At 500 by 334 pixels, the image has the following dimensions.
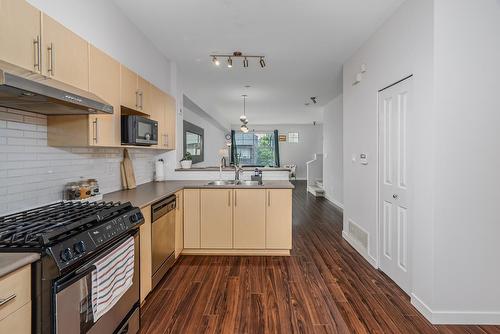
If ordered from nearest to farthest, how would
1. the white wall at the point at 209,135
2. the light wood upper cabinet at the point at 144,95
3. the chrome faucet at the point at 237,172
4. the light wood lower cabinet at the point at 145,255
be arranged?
the light wood lower cabinet at the point at 145,255 → the light wood upper cabinet at the point at 144,95 → the chrome faucet at the point at 237,172 → the white wall at the point at 209,135

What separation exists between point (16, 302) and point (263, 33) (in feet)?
10.8

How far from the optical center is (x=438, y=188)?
2264 millimetres

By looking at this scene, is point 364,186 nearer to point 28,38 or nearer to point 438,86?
point 438,86

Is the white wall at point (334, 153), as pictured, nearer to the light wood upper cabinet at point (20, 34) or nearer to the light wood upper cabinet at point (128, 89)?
the light wood upper cabinet at point (128, 89)

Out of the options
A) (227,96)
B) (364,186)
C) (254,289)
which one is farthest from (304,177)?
(254,289)

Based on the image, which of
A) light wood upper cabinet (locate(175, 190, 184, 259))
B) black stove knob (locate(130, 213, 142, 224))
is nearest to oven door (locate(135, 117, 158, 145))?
light wood upper cabinet (locate(175, 190, 184, 259))

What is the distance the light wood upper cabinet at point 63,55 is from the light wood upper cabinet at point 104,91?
0.30 ft

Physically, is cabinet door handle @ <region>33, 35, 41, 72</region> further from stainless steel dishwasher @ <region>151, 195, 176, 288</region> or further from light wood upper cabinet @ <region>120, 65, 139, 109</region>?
stainless steel dishwasher @ <region>151, 195, 176, 288</region>

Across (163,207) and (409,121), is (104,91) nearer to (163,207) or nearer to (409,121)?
(163,207)

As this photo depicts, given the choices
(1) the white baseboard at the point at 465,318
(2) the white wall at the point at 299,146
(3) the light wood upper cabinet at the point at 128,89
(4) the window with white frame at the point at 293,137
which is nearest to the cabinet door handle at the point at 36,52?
(3) the light wood upper cabinet at the point at 128,89

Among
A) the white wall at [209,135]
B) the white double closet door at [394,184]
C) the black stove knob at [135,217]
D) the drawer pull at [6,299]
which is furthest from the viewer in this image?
the white wall at [209,135]

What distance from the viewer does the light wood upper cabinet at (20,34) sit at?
1422mm

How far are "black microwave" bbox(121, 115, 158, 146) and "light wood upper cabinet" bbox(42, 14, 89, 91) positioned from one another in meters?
0.57

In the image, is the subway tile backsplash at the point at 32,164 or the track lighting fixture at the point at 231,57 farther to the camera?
the track lighting fixture at the point at 231,57
